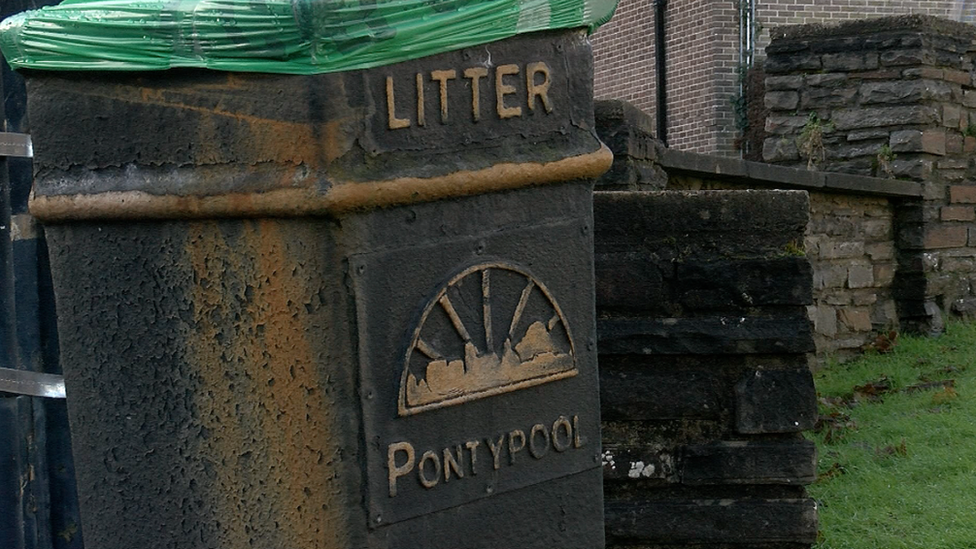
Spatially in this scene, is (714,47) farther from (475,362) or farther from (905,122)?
(475,362)

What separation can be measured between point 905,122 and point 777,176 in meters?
2.23

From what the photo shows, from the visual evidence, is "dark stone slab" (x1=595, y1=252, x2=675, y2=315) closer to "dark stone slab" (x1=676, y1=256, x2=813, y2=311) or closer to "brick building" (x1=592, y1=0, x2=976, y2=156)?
"dark stone slab" (x1=676, y1=256, x2=813, y2=311)

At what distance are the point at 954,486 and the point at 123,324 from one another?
4.11m

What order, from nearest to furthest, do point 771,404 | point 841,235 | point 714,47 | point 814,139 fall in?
point 771,404, point 841,235, point 814,139, point 714,47

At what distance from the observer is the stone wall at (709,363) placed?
3334 mm

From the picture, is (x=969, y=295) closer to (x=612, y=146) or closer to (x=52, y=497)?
(x=612, y=146)

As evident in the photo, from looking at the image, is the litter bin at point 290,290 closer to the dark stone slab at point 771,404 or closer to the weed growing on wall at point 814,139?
the dark stone slab at point 771,404

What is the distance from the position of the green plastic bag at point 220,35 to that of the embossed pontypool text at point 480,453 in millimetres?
690

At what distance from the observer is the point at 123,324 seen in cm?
188

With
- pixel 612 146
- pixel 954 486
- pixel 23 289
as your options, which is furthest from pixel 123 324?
pixel 954 486

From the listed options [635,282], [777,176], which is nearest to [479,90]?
[635,282]

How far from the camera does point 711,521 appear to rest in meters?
3.36

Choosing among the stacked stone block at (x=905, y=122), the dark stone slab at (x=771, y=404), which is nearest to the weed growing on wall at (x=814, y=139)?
the stacked stone block at (x=905, y=122)

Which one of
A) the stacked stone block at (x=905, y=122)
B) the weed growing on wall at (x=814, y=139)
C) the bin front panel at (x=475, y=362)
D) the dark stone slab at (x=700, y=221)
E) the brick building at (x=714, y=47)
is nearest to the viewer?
the bin front panel at (x=475, y=362)
